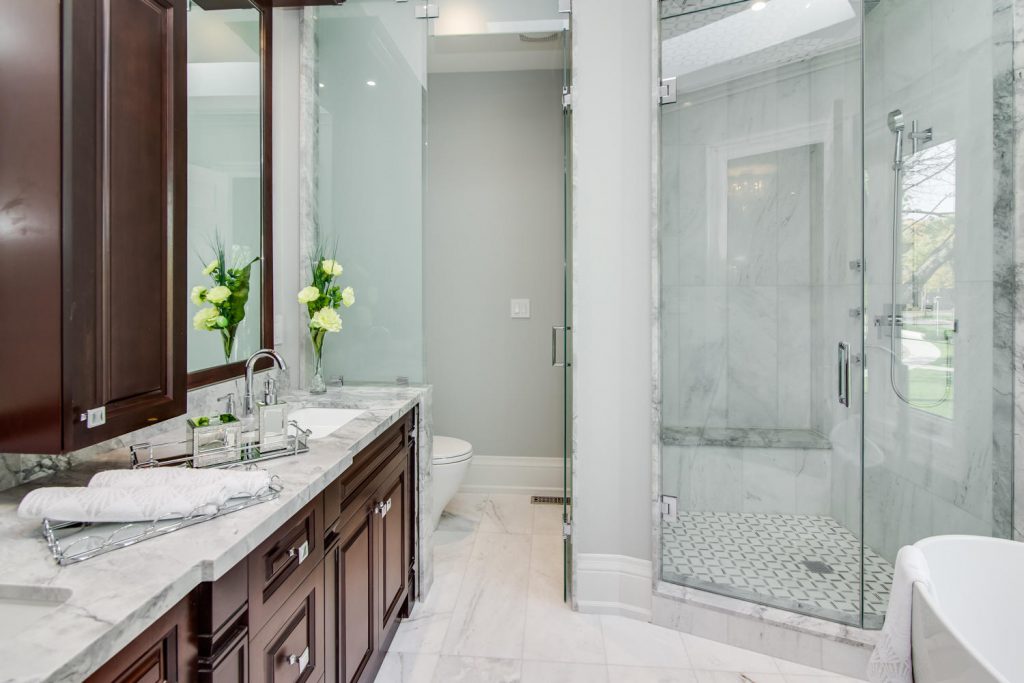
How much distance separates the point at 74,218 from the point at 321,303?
1258mm

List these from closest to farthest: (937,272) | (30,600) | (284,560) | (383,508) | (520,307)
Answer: (30,600) < (284,560) < (383,508) < (937,272) < (520,307)

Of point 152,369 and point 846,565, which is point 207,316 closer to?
point 152,369

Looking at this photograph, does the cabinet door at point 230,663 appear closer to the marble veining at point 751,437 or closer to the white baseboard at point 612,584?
the white baseboard at point 612,584

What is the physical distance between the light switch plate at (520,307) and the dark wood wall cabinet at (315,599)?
4.66 ft

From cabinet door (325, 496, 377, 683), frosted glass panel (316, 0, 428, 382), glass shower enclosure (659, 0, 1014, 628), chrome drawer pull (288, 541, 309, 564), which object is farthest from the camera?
frosted glass panel (316, 0, 428, 382)

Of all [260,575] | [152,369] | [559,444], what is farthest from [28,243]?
[559,444]

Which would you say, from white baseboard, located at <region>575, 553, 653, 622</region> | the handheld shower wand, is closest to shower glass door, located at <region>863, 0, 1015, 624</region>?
the handheld shower wand

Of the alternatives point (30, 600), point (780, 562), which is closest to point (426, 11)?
point (30, 600)

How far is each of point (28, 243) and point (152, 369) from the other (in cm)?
31

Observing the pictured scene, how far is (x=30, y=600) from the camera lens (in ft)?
2.31

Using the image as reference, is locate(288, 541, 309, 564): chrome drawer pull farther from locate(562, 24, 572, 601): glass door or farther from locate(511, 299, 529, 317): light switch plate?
locate(511, 299, 529, 317): light switch plate

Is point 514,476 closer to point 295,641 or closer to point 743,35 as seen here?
point 295,641

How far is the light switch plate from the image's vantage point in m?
3.38

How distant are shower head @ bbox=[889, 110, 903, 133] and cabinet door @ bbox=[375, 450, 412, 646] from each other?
7.41 feet
